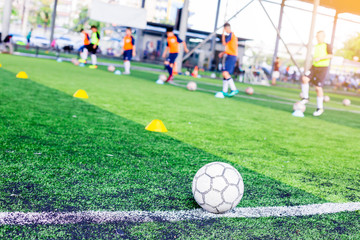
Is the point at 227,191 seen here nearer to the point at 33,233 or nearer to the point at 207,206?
the point at 207,206

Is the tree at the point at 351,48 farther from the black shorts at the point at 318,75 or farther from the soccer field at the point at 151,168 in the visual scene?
the soccer field at the point at 151,168

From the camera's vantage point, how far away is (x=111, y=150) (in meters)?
3.88

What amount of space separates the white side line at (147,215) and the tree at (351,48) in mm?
71290

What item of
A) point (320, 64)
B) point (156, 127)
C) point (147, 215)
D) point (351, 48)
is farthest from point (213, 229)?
point (351, 48)

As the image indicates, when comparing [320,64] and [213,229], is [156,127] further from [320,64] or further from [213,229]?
[320,64]

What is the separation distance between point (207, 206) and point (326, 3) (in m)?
29.6

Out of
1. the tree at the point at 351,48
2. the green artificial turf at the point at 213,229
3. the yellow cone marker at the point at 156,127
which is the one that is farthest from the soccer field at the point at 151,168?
the tree at the point at 351,48

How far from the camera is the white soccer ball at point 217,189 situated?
8.07 feet


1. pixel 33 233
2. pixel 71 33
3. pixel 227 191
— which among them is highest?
pixel 71 33

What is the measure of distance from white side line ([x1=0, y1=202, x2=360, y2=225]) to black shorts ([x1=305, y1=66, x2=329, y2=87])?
292 inches

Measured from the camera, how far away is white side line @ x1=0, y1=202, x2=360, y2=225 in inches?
83.6

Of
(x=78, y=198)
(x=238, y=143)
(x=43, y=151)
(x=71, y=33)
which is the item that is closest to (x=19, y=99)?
(x=43, y=151)

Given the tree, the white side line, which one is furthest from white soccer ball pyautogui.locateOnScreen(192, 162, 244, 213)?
the tree

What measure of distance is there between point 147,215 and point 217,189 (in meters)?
0.50
